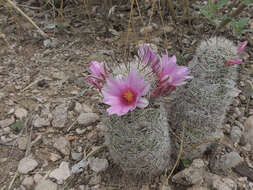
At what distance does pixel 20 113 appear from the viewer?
1.87 metres

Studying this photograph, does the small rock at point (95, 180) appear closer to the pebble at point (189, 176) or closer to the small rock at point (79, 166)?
the small rock at point (79, 166)

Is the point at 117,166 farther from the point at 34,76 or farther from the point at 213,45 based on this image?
the point at 34,76

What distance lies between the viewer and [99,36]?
2.47m

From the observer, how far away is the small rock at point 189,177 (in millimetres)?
1512

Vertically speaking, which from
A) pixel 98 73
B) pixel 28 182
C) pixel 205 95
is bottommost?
pixel 28 182

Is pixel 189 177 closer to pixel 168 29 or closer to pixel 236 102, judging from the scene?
pixel 236 102

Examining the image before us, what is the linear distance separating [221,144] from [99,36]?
4.45 ft

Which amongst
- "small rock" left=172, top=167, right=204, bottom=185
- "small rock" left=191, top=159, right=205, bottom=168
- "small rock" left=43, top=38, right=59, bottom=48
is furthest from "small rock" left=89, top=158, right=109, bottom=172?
"small rock" left=43, top=38, right=59, bottom=48

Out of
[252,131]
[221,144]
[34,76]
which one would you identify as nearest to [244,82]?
[252,131]

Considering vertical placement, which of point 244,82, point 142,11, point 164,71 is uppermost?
point 164,71

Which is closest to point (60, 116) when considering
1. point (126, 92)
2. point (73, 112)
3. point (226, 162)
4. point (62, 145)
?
point (73, 112)

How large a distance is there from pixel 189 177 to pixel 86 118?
75 centimetres

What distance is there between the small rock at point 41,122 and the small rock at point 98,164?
416 mm

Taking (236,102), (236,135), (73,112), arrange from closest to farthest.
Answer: (236,135), (73,112), (236,102)
